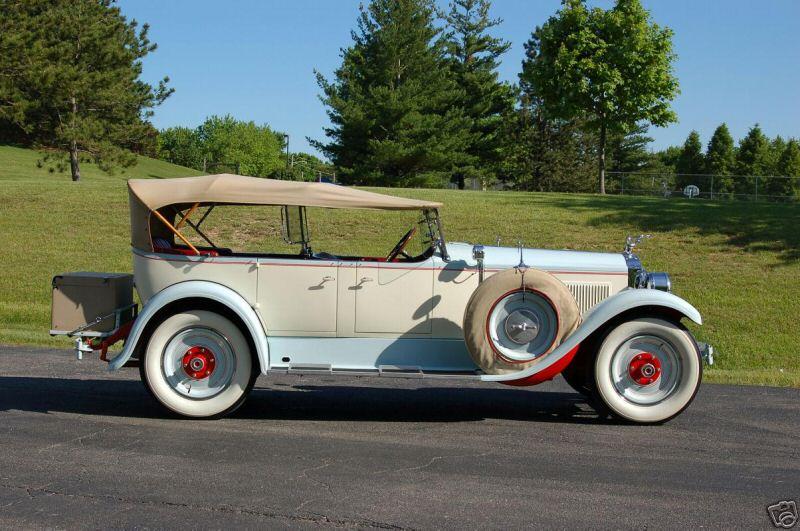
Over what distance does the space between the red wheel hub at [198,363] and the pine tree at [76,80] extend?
79.0ft

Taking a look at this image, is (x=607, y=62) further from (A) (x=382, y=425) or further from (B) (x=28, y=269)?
(A) (x=382, y=425)

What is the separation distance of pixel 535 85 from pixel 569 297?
35.1 metres

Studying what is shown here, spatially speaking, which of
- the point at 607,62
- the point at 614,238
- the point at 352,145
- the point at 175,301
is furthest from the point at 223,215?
the point at 352,145

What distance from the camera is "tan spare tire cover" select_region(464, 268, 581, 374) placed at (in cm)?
653

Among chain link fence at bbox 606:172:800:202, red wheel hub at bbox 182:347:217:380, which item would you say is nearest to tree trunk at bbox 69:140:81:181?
→ chain link fence at bbox 606:172:800:202

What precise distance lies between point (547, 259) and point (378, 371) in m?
1.67

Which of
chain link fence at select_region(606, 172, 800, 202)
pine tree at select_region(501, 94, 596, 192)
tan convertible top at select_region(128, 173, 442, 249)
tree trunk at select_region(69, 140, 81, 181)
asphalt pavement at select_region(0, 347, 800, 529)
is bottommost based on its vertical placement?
asphalt pavement at select_region(0, 347, 800, 529)

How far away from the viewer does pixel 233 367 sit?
6805mm

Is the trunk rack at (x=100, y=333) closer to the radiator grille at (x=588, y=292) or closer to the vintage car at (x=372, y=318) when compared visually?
the vintage car at (x=372, y=318)

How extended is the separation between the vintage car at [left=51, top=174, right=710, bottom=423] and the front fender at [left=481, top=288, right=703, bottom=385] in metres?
0.01

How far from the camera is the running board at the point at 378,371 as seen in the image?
6680 millimetres

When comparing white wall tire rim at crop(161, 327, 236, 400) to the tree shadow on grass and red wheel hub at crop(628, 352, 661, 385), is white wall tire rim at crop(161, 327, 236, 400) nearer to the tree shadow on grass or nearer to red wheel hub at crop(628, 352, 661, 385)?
red wheel hub at crop(628, 352, 661, 385)

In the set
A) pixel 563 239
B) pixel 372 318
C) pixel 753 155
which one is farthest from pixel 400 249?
pixel 753 155

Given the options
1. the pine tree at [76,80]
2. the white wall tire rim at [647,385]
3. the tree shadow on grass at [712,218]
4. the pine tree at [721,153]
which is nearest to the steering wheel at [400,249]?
the white wall tire rim at [647,385]
